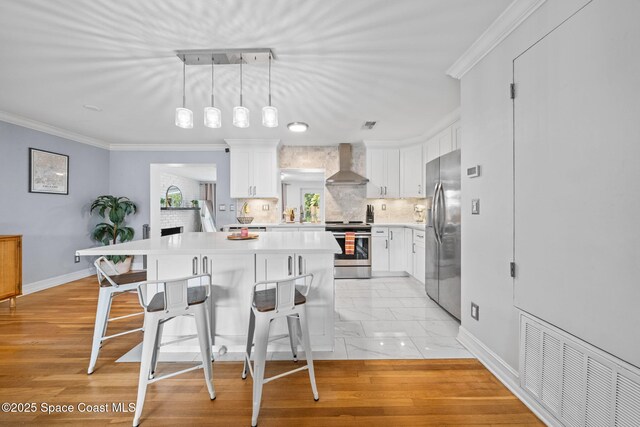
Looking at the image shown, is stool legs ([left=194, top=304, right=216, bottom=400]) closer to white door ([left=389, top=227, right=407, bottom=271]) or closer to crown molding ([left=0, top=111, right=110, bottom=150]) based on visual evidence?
white door ([left=389, top=227, right=407, bottom=271])

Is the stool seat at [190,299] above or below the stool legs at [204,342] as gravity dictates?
above

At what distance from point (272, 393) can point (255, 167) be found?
12.7 ft

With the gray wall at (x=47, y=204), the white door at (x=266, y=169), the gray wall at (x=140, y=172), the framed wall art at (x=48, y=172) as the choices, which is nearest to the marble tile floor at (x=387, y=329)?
the white door at (x=266, y=169)

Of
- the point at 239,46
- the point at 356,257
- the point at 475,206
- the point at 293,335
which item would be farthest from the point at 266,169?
the point at 475,206

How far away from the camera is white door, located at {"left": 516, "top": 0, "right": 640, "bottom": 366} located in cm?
112

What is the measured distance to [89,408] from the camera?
5.45 feet

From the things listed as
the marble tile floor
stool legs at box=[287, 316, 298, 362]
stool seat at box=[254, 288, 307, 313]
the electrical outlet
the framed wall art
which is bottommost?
the marble tile floor

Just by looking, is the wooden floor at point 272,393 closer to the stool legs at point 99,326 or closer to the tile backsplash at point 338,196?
the stool legs at point 99,326

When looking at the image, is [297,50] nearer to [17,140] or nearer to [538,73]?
[538,73]

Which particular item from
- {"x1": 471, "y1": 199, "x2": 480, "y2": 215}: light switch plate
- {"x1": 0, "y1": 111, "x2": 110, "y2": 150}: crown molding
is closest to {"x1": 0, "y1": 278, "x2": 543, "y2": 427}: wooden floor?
{"x1": 471, "y1": 199, "x2": 480, "y2": 215}: light switch plate

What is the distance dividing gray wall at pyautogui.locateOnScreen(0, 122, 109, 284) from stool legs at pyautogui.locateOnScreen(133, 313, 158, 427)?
3.77 metres

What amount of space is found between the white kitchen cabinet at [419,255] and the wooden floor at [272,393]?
2.10m

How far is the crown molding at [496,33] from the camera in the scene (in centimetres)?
166

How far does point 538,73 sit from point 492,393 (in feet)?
6.45
